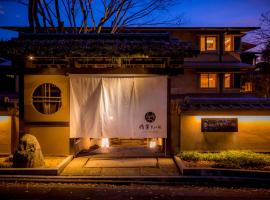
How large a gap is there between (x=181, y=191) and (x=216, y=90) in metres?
22.3

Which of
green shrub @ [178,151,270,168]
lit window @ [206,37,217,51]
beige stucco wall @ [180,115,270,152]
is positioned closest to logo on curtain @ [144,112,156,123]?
beige stucco wall @ [180,115,270,152]

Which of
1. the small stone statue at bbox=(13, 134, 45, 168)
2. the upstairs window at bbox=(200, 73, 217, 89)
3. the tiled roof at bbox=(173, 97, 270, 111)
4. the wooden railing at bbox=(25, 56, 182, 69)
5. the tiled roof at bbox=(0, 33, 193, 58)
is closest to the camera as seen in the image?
the small stone statue at bbox=(13, 134, 45, 168)

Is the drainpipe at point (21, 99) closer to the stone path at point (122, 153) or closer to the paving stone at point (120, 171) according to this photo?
the stone path at point (122, 153)

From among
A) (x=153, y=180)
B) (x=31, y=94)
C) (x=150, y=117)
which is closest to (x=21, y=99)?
(x=31, y=94)

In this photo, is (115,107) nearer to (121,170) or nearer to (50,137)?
(121,170)

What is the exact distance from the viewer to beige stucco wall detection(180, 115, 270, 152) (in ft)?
40.3

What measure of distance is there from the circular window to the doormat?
8.39ft

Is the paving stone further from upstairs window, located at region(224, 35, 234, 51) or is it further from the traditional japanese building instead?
upstairs window, located at region(224, 35, 234, 51)

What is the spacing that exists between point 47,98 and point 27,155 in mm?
2829

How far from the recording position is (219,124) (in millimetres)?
12297

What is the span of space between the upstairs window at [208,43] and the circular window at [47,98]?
66.2ft

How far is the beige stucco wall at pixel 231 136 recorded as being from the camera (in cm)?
1227

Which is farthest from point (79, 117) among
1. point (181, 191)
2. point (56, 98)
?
point (181, 191)

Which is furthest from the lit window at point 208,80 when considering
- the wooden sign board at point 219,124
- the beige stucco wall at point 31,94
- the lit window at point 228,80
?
the beige stucco wall at point 31,94
